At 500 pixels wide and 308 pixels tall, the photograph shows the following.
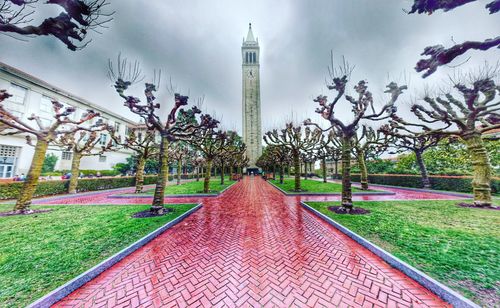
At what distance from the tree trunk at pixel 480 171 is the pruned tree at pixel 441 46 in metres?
8.99

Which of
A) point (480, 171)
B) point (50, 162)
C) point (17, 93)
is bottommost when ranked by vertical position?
point (480, 171)

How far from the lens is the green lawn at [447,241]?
2877 mm

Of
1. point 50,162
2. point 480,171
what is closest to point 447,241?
point 480,171

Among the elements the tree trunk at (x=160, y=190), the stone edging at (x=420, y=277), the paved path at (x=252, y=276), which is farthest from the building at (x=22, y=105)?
the stone edging at (x=420, y=277)

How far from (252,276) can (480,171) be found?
12.3 m

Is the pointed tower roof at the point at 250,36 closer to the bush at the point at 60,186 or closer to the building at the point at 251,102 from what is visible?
the building at the point at 251,102

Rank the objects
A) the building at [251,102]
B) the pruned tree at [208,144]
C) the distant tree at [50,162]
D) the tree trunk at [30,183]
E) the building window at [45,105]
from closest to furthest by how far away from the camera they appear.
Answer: the tree trunk at [30,183], the pruned tree at [208,144], the building window at [45,105], the distant tree at [50,162], the building at [251,102]

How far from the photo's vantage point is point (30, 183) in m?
7.65

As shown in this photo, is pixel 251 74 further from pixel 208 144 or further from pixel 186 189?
pixel 186 189

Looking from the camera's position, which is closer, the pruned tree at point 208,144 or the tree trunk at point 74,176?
the pruned tree at point 208,144

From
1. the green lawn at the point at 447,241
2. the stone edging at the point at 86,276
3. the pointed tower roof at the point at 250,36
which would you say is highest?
the pointed tower roof at the point at 250,36

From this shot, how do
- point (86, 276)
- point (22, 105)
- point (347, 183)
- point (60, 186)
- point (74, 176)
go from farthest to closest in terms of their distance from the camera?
1. point (22, 105)
2. point (74, 176)
3. point (60, 186)
4. point (347, 183)
5. point (86, 276)

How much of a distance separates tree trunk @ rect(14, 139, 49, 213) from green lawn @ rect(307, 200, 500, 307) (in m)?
13.6

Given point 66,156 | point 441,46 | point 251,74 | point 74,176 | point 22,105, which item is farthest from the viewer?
point 251,74
